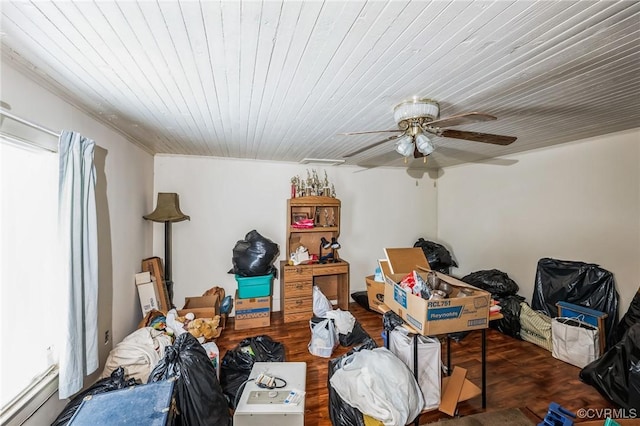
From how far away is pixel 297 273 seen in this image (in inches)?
139

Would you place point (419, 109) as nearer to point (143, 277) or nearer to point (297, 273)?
point (297, 273)

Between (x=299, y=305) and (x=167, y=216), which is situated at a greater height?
(x=167, y=216)

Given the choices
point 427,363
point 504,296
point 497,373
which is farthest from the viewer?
point 504,296

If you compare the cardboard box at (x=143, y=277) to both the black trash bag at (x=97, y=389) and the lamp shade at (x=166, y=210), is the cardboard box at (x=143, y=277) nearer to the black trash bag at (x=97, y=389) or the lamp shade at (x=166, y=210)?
the lamp shade at (x=166, y=210)

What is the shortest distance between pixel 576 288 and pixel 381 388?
104 inches

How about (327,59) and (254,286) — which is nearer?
(327,59)

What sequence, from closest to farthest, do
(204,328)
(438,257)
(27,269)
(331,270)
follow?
(27,269) < (204,328) < (331,270) < (438,257)

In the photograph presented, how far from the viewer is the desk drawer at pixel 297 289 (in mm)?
3486

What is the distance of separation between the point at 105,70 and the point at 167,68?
1.14 feet

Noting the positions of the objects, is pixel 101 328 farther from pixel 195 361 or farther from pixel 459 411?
pixel 459 411

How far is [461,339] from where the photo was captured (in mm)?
3018

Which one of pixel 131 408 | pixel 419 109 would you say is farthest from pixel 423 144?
pixel 131 408

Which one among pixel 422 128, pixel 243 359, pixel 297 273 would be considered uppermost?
pixel 422 128

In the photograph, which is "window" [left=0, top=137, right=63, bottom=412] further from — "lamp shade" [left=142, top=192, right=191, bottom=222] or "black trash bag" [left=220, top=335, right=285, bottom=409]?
"lamp shade" [left=142, top=192, right=191, bottom=222]
